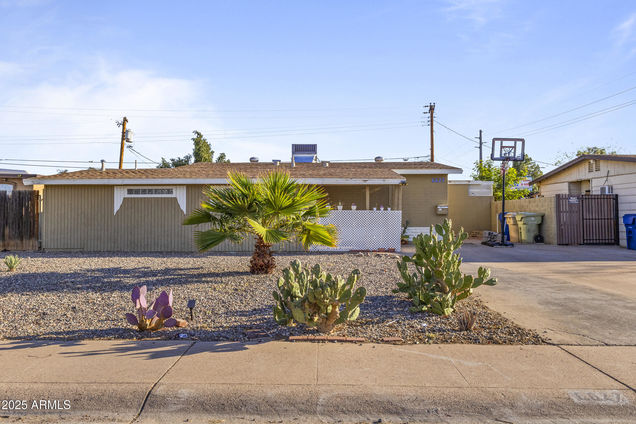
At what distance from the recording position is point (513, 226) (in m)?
19.5

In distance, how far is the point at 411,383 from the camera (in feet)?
12.9

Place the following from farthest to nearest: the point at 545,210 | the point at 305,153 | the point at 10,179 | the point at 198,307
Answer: the point at 305,153
the point at 10,179
the point at 545,210
the point at 198,307

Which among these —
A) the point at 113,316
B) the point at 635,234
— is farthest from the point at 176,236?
→ the point at 635,234

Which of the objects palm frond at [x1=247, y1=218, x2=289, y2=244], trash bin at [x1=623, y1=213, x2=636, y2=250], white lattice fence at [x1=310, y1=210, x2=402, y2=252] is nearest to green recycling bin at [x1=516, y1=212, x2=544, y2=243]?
trash bin at [x1=623, y1=213, x2=636, y2=250]

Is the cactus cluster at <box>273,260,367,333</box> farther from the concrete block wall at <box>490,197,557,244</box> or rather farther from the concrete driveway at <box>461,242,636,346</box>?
the concrete block wall at <box>490,197,557,244</box>

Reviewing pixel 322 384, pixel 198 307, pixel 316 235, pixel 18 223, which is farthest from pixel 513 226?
pixel 18 223

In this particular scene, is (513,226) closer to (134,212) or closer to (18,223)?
(134,212)

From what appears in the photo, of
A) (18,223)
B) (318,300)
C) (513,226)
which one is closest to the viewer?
(318,300)

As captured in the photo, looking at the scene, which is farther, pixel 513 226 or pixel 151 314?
pixel 513 226

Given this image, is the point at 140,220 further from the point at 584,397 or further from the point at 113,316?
the point at 584,397

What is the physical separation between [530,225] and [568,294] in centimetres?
1168

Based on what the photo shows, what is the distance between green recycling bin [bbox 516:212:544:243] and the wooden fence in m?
18.5

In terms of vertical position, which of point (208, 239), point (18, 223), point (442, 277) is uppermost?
point (18, 223)

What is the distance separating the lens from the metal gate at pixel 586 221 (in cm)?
1744
